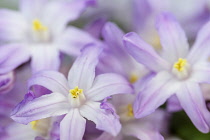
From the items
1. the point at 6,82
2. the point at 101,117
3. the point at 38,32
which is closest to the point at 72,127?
the point at 101,117

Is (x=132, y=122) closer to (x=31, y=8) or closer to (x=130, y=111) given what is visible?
(x=130, y=111)

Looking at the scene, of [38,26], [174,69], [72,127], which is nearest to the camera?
[72,127]

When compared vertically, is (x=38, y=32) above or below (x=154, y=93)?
above

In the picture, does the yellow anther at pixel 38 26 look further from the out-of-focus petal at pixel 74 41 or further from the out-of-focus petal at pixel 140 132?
the out-of-focus petal at pixel 140 132

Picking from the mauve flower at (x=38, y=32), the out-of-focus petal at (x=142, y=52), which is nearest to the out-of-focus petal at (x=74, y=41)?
the mauve flower at (x=38, y=32)

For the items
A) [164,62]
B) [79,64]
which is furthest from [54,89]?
[164,62]

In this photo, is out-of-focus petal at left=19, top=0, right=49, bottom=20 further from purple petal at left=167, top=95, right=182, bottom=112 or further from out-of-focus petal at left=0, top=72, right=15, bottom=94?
purple petal at left=167, top=95, right=182, bottom=112

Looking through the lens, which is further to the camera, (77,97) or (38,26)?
(38,26)
